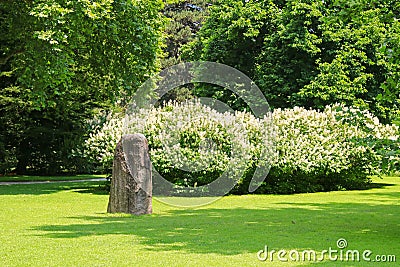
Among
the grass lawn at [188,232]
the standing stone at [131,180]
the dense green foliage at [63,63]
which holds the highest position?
the dense green foliage at [63,63]

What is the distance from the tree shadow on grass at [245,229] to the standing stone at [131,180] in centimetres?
39

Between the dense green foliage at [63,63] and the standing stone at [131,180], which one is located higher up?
the dense green foliage at [63,63]

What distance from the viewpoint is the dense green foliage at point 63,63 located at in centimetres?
2066

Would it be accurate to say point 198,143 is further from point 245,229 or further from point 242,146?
point 245,229

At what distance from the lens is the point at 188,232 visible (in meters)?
11.0

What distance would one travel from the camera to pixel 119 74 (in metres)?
25.5

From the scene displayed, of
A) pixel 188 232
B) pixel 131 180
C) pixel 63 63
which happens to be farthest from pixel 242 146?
pixel 188 232

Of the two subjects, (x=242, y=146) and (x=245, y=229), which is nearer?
(x=245, y=229)

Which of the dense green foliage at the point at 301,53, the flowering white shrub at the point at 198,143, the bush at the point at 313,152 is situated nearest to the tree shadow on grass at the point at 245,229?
the flowering white shrub at the point at 198,143

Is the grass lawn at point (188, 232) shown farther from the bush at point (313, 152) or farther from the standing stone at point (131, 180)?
the bush at point (313, 152)

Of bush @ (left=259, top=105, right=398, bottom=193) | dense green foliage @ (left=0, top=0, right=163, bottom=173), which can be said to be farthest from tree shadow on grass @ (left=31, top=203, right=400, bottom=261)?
dense green foliage @ (left=0, top=0, right=163, bottom=173)

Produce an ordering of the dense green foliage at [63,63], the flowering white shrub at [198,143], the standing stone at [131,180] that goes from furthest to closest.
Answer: the flowering white shrub at [198,143], the dense green foliage at [63,63], the standing stone at [131,180]

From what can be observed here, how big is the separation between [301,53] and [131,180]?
64.9 ft

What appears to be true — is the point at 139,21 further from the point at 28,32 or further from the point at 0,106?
the point at 0,106
